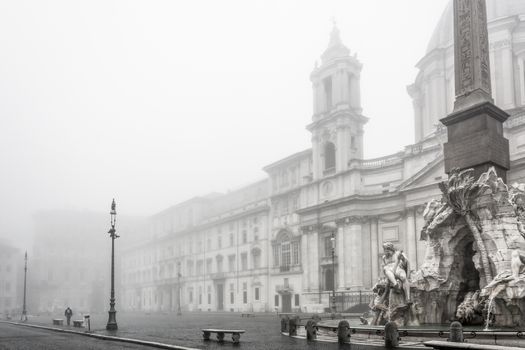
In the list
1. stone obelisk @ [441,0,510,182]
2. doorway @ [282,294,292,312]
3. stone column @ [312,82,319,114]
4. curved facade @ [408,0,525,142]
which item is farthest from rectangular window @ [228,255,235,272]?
stone obelisk @ [441,0,510,182]

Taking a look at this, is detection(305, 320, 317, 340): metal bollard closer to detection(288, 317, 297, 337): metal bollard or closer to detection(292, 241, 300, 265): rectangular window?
detection(288, 317, 297, 337): metal bollard

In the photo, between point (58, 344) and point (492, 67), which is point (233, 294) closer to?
point (492, 67)

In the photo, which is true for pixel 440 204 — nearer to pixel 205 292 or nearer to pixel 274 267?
pixel 274 267

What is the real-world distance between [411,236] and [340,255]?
7.64m

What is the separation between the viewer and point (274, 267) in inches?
2512

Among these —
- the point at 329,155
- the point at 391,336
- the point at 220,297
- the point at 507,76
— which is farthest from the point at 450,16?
the point at 391,336

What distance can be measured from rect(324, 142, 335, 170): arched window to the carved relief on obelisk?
37.2 m

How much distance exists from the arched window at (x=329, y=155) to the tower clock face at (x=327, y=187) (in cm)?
158

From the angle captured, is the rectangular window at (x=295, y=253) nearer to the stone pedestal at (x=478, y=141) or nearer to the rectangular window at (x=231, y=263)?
the rectangular window at (x=231, y=263)

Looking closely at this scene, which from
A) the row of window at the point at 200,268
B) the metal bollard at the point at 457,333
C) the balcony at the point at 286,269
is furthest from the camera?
the row of window at the point at 200,268

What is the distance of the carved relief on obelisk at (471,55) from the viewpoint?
18.2 m

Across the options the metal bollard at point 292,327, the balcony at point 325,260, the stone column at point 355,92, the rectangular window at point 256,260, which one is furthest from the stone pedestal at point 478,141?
the rectangular window at point 256,260

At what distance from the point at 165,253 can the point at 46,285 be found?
82.2 feet

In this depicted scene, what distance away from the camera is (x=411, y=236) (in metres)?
47.3
